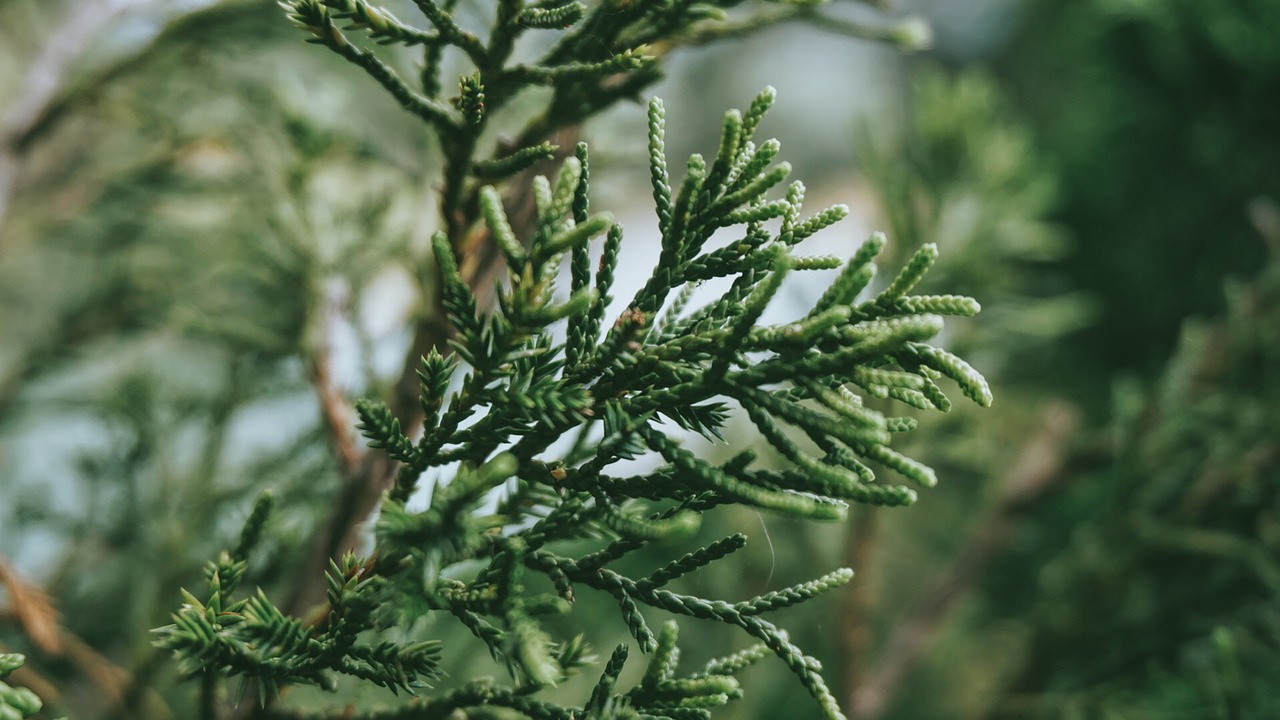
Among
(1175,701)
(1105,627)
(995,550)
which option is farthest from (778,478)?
(995,550)

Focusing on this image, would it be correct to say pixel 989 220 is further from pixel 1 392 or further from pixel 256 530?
pixel 1 392

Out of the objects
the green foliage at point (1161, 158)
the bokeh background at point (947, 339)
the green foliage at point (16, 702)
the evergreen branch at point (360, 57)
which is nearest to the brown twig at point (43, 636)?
the bokeh background at point (947, 339)

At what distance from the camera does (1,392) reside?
87.6 inches

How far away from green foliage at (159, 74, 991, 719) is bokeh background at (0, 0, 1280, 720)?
0.76 meters

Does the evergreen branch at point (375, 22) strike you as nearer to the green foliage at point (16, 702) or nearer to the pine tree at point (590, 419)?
the pine tree at point (590, 419)

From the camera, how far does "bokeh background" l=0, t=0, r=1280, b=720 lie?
181 centimetres

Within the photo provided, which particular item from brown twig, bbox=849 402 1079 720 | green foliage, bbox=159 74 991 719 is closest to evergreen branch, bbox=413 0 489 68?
green foliage, bbox=159 74 991 719

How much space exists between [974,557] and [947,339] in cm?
67

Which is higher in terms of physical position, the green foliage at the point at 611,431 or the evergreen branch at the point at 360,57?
the evergreen branch at the point at 360,57

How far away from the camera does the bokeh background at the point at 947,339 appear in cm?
181

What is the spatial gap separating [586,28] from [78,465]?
2.02m

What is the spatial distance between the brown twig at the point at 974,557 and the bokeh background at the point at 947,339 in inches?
0.4

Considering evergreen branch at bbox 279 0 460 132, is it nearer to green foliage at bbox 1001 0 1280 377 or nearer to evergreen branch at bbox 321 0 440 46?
evergreen branch at bbox 321 0 440 46

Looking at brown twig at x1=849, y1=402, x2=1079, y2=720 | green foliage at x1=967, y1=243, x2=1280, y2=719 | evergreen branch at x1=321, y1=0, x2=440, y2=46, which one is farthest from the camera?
brown twig at x1=849, y1=402, x2=1079, y2=720
